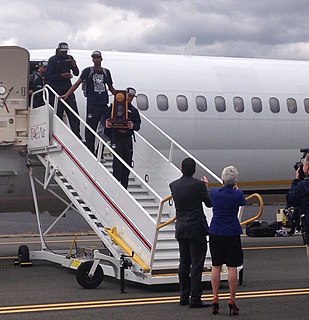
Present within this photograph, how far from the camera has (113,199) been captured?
12.6 metres

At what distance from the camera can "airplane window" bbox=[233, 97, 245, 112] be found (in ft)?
58.9

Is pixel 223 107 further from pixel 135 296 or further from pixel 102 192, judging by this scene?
pixel 135 296

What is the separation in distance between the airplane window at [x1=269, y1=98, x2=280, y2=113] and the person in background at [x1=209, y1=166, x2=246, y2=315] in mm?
8354

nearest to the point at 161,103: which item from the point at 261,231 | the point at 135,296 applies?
the point at 135,296

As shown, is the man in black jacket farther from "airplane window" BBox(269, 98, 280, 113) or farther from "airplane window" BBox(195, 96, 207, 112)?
"airplane window" BBox(269, 98, 280, 113)

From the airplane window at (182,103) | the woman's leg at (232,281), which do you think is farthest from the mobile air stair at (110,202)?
the airplane window at (182,103)

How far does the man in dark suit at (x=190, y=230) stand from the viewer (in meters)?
10.5

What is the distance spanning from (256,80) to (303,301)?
855cm

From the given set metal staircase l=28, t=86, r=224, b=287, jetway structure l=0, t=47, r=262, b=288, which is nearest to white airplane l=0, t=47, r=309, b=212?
jetway structure l=0, t=47, r=262, b=288

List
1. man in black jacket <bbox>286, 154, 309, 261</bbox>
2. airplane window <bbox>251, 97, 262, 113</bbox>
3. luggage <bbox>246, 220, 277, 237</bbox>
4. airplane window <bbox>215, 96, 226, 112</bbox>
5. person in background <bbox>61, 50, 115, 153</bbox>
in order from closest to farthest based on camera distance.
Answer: man in black jacket <bbox>286, 154, 309, 261</bbox>
person in background <bbox>61, 50, 115, 153</bbox>
airplane window <bbox>215, 96, 226, 112</bbox>
airplane window <bbox>251, 97, 262, 113</bbox>
luggage <bbox>246, 220, 277, 237</bbox>

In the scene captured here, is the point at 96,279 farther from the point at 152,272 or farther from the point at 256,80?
the point at 256,80

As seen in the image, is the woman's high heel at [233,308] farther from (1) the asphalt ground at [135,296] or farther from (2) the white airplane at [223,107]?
(2) the white airplane at [223,107]

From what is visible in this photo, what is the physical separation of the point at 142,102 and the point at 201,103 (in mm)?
1362

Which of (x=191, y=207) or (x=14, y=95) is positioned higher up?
(x=14, y=95)
